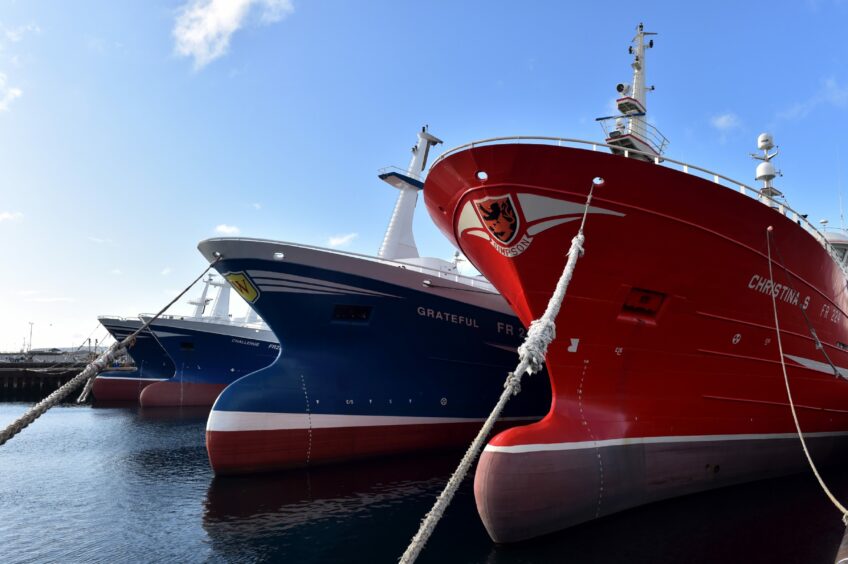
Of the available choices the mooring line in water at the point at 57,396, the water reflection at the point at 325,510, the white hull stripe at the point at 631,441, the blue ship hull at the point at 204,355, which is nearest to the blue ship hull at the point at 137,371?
the blue ship hull at the point at 204,355

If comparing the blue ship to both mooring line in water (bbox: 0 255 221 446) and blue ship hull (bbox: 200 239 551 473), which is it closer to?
blue ship hull (bbox: 200 239 551 473)

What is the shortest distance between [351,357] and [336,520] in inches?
199

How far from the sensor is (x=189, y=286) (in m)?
10.3

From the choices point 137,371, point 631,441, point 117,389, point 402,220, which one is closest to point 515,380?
point 631,441

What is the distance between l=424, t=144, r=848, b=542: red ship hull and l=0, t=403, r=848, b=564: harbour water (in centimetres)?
49

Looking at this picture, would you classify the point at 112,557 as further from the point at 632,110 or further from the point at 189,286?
the point at 632,110

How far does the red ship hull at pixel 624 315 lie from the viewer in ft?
25.2

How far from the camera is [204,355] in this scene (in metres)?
26.9

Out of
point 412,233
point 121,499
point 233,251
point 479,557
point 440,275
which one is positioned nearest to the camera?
point 479,557

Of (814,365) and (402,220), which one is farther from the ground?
(402,220)

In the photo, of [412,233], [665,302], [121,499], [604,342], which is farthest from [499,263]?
[412,233]

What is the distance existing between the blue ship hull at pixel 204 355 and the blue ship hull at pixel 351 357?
536 inches

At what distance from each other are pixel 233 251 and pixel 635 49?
1232 centimetres

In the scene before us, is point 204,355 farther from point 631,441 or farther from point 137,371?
point 631,441
